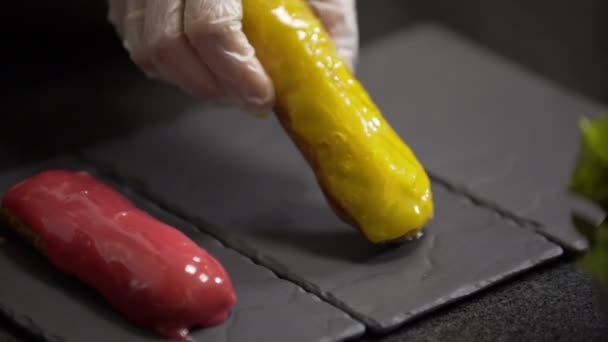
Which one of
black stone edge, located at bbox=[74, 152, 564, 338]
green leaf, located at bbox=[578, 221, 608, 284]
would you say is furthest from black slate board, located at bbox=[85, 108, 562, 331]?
green leaf, located at bbox=[578, 221, 608, 284]

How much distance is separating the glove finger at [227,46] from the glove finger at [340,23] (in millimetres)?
163

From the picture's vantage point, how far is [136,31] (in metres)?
1.28

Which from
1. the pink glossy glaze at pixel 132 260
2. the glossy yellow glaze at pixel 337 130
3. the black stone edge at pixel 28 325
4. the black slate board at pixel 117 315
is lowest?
the black stone edge at pixel 28 325

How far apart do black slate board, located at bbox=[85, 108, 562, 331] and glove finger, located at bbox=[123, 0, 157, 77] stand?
18cm

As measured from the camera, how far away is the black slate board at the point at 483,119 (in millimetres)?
1362

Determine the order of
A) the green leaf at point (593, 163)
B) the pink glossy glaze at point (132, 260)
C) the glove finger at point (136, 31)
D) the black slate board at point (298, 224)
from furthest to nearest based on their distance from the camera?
1. the glove finger at point (136, 31)
2. the black slate board at point (298, 224)
3. the pink glossy glaze at point (132, 260)
4. the green leaf at point (593, 163)

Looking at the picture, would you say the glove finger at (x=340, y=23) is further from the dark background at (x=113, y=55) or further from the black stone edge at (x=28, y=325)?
the black stone edge at (x=28, y=325)

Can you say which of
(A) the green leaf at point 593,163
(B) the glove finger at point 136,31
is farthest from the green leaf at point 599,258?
(B) the glove finger at point 136,31

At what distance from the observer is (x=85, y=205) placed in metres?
1.14

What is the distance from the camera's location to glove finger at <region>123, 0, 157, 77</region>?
1.28 metres

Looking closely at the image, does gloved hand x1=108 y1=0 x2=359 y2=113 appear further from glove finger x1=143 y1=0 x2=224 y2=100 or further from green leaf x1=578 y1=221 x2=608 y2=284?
green leaf x1=578 y1=221 x2=608 y2=284

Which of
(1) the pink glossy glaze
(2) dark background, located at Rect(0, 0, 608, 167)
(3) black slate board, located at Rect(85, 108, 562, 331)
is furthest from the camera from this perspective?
(2) dark background, located at Rect(0, 0, 608, 167)

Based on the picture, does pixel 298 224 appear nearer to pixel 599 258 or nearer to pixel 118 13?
pixel 118 13

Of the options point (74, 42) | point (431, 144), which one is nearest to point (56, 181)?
point (431, 144)
